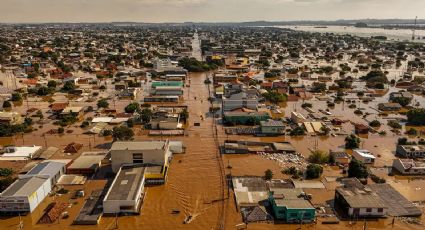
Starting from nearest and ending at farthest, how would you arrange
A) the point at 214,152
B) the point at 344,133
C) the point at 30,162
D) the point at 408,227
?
the point at 408,227, the point at 30,162, the point at 214,152, the point at 344,133

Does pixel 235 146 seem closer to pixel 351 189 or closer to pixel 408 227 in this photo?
pixel 351 189

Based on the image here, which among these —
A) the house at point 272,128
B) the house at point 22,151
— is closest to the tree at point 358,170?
the house at point 272,128

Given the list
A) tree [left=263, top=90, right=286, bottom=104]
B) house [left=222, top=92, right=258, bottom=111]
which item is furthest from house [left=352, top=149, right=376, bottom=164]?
tree [left=263, top=90, right=286, bottom=104]

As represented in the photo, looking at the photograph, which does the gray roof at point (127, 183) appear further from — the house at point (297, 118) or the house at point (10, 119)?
the house at point (297, 118)

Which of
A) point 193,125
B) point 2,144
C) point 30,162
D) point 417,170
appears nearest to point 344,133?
point 417,170

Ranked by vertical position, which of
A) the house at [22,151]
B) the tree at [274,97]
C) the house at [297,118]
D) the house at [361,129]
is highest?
the tree at [274,97]

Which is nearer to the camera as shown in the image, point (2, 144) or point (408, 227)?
point (408, 227)
